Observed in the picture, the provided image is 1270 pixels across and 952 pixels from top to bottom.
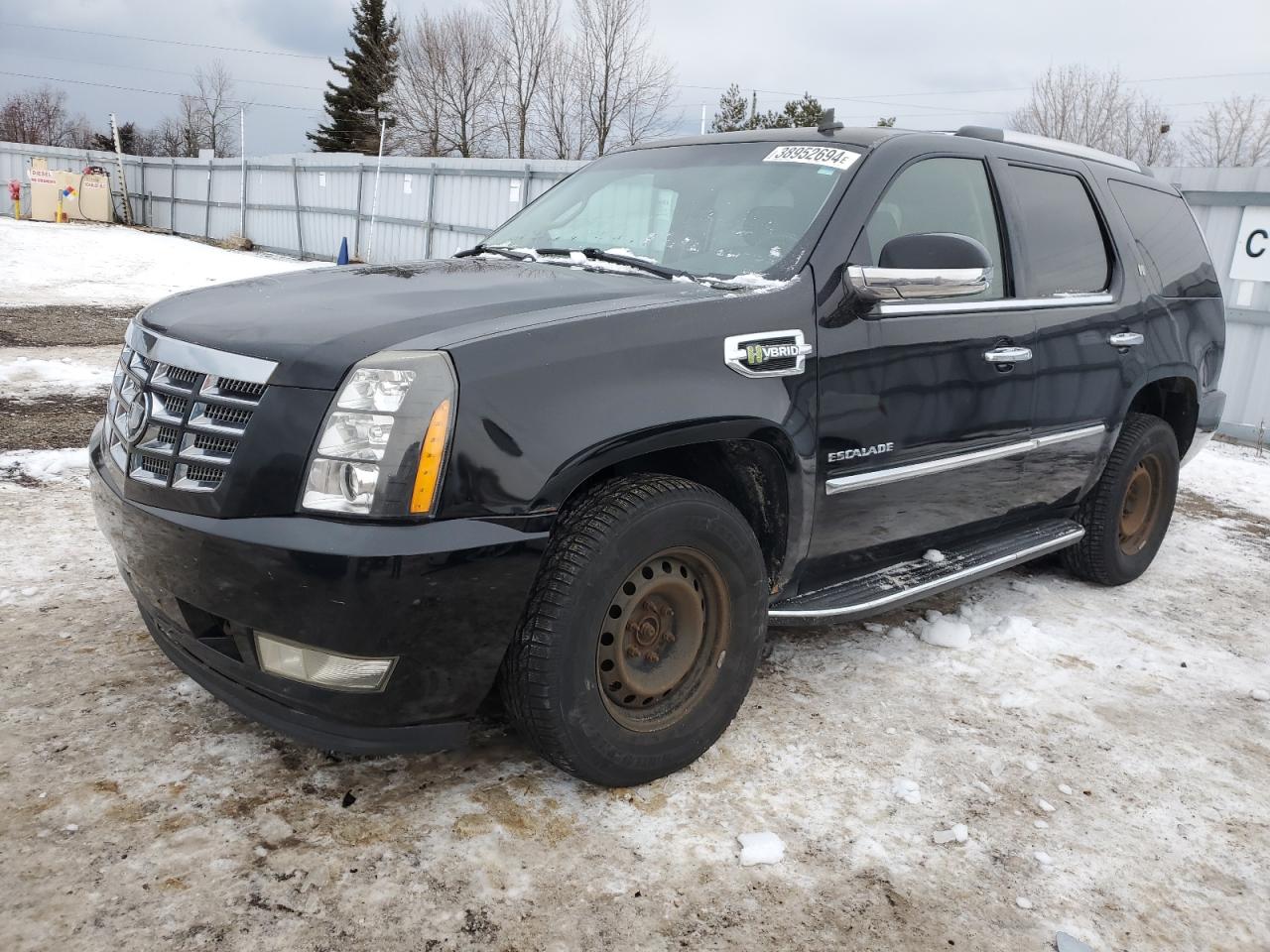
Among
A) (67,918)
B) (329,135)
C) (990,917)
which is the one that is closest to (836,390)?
(990,917)

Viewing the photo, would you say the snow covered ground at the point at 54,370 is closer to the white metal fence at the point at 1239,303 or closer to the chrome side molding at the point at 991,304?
the chrome side molding at the point at 991,304

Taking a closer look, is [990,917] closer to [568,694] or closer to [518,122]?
[568,694]

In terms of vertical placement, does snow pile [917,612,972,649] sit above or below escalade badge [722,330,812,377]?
below

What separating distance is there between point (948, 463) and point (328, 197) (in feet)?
83.8

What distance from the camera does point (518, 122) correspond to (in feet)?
144

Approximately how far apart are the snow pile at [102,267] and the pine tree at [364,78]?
97.6ft

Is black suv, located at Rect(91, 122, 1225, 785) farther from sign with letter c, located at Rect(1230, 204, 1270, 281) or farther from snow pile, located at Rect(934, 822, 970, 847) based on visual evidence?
sign with letter c, located at Rect(1230, 204, 1270, 281)

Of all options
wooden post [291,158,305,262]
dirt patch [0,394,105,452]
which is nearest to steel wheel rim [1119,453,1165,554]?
dirt patch [0,394,105,452]

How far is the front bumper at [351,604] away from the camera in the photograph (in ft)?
6.82

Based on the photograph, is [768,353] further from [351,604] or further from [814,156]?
[351,604]

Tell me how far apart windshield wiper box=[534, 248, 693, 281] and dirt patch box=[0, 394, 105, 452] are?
144 inches

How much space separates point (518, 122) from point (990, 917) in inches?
1780

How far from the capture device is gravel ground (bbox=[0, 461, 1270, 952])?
212 centimetres

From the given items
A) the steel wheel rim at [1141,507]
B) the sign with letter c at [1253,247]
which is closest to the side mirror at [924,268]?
the steel wheel rim at [1141,507]
